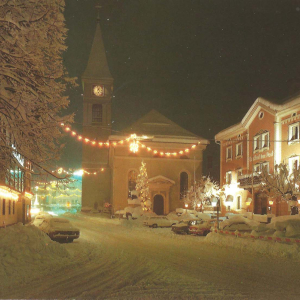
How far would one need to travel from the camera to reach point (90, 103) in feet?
216

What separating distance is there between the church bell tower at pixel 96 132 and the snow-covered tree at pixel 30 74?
5388 centimetres

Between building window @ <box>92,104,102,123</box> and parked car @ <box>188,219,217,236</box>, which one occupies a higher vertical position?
building window @ <box>92,104,102,123</box>

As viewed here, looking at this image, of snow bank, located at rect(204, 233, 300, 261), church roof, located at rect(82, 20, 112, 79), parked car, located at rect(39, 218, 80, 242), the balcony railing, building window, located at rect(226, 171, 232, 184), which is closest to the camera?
snow bank, located at rect(204, 233, 300, 261)

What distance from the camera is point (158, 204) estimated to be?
56.1m

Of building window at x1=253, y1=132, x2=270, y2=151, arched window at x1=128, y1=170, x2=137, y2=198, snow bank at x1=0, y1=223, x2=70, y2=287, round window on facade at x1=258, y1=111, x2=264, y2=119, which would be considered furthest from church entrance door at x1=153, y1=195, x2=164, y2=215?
snow bank at x1=0, y1=223, x2=70, y2=287

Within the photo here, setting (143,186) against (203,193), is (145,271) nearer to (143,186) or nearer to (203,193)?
(203,193)

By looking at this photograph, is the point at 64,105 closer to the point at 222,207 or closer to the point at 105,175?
the point at 222,207

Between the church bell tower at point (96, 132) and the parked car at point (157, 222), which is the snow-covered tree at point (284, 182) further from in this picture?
the church bell tower at point (96, 132)

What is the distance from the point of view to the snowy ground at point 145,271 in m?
9.01

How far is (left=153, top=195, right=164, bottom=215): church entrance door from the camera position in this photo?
5600 cm

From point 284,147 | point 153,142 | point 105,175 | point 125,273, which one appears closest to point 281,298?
point 125,273

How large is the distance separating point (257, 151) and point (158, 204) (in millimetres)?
22648

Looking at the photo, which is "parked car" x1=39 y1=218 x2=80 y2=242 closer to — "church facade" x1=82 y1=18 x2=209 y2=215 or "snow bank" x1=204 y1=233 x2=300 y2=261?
"snow bank" x1=204 y1=233 x2=300 y2=261

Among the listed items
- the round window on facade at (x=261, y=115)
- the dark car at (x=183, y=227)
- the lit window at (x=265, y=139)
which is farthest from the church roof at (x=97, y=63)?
the dark car at (x=183, y=227)
